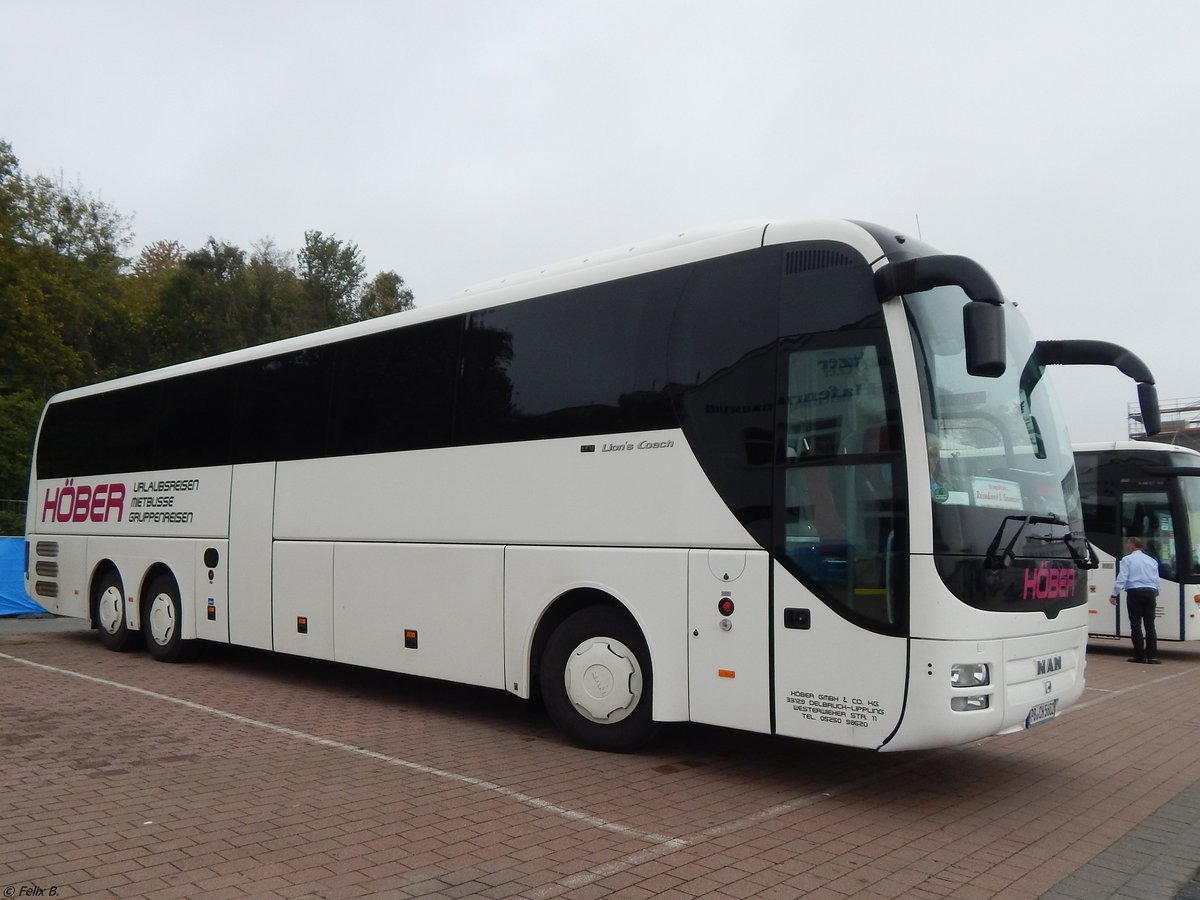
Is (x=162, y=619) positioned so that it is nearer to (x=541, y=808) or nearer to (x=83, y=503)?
(x=83, y=503)

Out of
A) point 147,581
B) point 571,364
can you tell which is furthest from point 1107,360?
point 147,581

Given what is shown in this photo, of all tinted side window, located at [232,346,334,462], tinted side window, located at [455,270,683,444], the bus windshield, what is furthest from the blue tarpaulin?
the bus windshield

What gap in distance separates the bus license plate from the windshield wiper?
0.98 m

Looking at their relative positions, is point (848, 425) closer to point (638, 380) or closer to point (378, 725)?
point (638, 380)

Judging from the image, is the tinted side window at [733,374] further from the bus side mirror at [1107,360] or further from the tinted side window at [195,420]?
the tinted side window at [195,420]

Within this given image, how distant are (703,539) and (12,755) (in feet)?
17.5

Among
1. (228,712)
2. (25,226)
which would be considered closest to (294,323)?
(25,226)

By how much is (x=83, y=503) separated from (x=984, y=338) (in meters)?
13.1

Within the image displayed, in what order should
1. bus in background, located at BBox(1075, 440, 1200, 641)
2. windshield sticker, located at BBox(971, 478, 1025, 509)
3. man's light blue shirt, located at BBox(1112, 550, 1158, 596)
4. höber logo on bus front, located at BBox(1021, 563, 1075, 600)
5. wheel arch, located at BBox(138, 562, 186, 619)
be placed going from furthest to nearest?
bus in background, located at BBox(1075, 440, 1200, 641), man's light blue shirt, located at BBox(1112, 550, 1158, 596), wheel arch, located at BBox(138, 562, 186, 619), höber logo on bus front, located at BBox(1021, 563, 1075, 600), windshield sticker, located at BBox(971, 478, 1025, 509)

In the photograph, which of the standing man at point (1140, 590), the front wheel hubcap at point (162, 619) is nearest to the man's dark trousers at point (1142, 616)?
the standing man at point (1140, 590)

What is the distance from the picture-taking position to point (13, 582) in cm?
1981

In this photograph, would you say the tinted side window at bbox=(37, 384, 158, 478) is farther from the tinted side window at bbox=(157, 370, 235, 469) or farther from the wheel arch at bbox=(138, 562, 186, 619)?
the wheel arch at bbox=(138, 562, 186, 619)

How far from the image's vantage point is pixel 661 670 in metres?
7.11

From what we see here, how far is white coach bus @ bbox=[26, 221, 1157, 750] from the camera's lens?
19.8 feet
